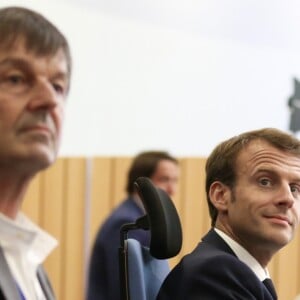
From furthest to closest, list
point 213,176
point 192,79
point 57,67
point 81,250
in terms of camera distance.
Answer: point 192,79, point 81,250, point 213,176, point 57,67

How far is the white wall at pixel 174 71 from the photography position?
3.43m

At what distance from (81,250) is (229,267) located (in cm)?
199

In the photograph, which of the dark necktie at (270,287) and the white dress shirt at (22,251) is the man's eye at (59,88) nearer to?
the white dress shirt at (22,251)

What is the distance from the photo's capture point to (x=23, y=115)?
2.77ft

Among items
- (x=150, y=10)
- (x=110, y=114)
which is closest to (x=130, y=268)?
(x=110, y=114)

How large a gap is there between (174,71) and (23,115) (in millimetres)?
2973

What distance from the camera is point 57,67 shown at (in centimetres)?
90

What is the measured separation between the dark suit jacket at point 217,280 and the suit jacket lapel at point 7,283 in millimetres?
587

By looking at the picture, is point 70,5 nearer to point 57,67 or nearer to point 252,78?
point 252,78

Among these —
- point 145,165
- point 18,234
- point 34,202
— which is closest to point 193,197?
point 145,165

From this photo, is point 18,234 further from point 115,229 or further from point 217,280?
point 115,229

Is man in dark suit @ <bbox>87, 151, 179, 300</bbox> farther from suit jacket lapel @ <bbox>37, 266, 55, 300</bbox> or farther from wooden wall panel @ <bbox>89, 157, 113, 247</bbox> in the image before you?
suit jacket lapel @ <bbox>37, 266, 55, 300</bbox>

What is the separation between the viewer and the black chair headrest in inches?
49.9

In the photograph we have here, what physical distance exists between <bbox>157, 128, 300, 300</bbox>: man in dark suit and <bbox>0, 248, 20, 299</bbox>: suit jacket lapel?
59cm
